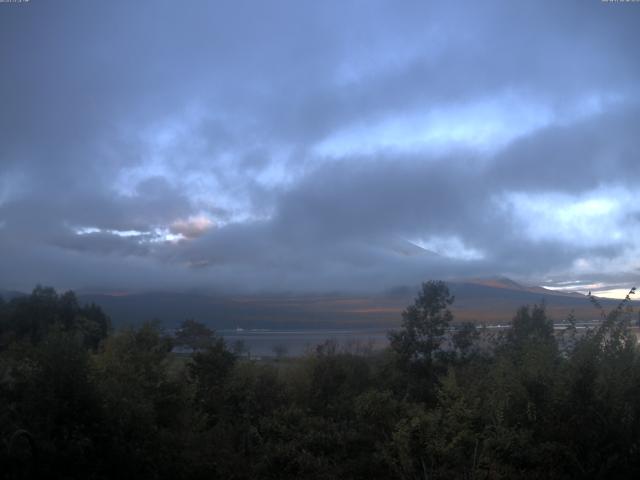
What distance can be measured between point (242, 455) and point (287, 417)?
1.74 meters

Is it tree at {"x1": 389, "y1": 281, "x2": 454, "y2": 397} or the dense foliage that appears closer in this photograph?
the dense foliage

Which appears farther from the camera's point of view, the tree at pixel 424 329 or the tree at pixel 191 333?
the tree at pixel 191 333

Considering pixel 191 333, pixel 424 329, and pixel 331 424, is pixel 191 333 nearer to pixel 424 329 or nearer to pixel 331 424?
pixel 424 329

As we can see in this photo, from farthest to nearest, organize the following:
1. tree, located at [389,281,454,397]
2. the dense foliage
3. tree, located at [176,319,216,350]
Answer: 1. tree, located at [176,319,216,350]
2. tree, located at [389,281,454,397]
3. the dense foliage

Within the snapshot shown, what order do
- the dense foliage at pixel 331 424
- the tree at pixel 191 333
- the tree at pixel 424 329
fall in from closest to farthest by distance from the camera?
the dense foliage at pixel 331 424
the tree at pixel 424 329
the tree at pixel 191 333

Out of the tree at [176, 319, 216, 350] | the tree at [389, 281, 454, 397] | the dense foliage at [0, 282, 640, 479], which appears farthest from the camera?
the tree at [176, 319, 216, 350]

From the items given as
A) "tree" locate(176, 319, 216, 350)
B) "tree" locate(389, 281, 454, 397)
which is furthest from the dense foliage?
"tree" locate(176, 319, 216, 350)

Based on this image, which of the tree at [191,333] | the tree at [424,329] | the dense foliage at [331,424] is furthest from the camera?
the tree at [191,333]

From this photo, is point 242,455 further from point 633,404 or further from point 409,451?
point 633,404

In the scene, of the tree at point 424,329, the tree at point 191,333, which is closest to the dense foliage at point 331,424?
the tree at point 424,329

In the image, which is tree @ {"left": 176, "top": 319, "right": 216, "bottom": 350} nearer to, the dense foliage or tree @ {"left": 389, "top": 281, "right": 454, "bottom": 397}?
tree @ {"left": 389, "top": 281, "right": 454, "bottom": 397}

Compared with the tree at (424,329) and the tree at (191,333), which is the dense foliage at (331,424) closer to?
the tree at (424,329)

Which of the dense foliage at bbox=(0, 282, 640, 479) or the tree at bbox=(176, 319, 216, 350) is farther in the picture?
the tree at bbox=(176, 319, 216, 350)

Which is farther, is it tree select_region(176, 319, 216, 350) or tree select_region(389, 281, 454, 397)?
tree select_region(176, 319, 216, 350)
